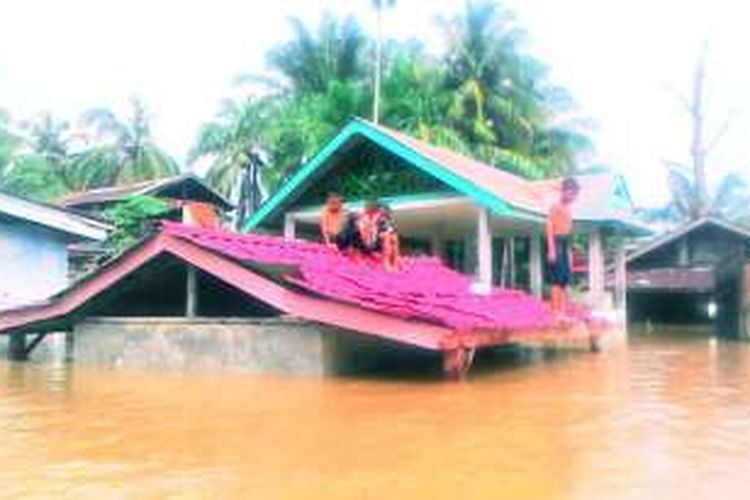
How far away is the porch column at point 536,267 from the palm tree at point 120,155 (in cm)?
2473

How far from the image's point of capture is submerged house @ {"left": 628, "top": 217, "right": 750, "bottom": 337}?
77.0 feet

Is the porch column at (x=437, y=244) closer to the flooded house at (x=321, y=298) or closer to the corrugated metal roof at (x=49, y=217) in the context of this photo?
the flooded house at (x=321, y=298)

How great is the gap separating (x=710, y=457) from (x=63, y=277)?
16848mm

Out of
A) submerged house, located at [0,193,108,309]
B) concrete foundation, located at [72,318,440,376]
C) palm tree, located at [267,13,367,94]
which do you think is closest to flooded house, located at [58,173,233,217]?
palm tree, located at [267,13,367,94]

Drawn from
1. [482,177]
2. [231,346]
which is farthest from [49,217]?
[482,177]

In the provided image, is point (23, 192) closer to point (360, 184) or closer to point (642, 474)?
point (360, 184)

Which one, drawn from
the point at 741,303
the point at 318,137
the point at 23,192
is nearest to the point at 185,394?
the point at 741,303

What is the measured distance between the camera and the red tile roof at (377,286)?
37.3 feet

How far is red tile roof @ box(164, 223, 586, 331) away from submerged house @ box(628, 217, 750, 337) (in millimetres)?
9620

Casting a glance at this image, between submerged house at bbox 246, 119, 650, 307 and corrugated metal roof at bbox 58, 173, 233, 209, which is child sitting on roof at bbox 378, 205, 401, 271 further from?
corrugated metal roof at bbox 58, 173, 233, 209

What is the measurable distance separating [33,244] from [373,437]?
14.4m

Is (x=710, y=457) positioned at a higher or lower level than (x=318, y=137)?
lower

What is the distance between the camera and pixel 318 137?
A: 2992 centimetres

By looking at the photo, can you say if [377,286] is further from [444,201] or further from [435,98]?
[435,98]
